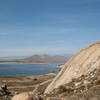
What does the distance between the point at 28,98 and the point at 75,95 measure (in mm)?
3380

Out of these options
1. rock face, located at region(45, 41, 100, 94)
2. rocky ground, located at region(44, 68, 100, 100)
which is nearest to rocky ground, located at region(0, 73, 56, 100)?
rock face, located at region(45, 41, 100, 94)

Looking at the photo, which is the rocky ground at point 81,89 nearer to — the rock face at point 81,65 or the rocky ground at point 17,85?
the rock face at point 81,65

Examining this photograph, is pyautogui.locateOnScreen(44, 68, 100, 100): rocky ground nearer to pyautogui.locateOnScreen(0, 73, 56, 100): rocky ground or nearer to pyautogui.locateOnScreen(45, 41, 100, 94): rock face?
pyautogui.locateOnScreen(45, 41, 100, 94): rock face

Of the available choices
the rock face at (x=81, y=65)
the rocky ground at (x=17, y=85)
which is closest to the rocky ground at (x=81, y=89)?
the rock face at (x=81, y=65)

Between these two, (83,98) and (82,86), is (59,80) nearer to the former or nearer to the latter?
(82,86)

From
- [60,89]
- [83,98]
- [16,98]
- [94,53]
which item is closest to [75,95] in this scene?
[83,98]

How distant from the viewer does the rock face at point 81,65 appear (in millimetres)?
21109

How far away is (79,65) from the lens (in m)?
22.5

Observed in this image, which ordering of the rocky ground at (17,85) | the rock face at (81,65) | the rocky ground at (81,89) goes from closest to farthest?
1. the rocky ground at (81,89)
2. the rock face at (81,65)
3. the rocky ground at (17,85)

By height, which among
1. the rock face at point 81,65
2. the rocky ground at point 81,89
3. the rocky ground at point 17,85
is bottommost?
the rocky ground at point 17,85

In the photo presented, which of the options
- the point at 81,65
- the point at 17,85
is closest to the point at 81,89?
the point at 81,65

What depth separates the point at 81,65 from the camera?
73.0 ft

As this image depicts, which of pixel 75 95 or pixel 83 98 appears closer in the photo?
pixel 83 98

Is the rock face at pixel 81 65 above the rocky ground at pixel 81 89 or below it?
above
